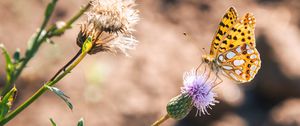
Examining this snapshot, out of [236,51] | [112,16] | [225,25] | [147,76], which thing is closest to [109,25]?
[112,16]

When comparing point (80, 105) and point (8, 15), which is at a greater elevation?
point (8, 15)

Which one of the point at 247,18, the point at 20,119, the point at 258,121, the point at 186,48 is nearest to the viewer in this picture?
the point at 247,18

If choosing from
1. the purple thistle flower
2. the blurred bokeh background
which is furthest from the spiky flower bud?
the blurred bokeh background

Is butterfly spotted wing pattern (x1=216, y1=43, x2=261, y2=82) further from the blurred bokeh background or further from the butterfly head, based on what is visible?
the blurred bokeh background

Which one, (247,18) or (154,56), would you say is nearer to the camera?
(247,18)

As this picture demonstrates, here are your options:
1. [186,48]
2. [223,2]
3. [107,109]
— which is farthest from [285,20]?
[107,109]

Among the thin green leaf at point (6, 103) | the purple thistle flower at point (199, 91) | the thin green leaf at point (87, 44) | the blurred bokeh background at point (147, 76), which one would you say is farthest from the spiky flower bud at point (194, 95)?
the blurred bokeh background at point (147, 76)

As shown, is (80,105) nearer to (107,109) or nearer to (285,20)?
(107,109)
